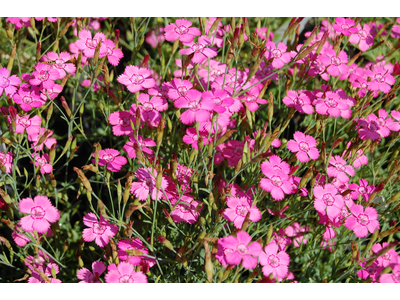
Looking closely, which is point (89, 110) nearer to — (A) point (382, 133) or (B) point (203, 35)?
(B) point (203, 35)

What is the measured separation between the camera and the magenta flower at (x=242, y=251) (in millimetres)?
1115

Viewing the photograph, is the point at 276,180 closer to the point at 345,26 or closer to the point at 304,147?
the point at 304,147

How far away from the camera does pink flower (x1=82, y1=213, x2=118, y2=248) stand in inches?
53.7

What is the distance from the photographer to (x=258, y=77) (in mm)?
1772

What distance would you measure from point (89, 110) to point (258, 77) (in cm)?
133

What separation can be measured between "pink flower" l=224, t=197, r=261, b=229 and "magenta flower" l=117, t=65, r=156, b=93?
1.95 feet

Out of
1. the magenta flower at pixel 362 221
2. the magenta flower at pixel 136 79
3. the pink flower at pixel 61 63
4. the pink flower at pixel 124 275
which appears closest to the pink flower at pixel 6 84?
the pink flower at pixel 61 63

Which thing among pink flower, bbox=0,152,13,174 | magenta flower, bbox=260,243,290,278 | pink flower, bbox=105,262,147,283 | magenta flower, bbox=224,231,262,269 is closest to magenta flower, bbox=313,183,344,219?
magenta flower, bbox=260,243,290,278

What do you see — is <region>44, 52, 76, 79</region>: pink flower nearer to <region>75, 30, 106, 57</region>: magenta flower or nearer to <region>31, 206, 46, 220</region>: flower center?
<region>75, 30, 106, 57</region>: magenta flower

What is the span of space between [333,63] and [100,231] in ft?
4.26

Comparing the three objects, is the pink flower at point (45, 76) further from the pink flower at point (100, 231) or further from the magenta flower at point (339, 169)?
the magenta flower at point (339, 169)

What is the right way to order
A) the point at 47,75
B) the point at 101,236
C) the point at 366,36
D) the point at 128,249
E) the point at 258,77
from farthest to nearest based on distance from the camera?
the point at 366,36, the point at 258,77, the point at 47,75, the point at 101,236, the point at 128,249

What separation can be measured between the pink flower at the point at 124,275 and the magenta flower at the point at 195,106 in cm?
57

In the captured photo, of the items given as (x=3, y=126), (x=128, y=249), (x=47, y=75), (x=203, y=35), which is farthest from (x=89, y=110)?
(x=128, y=249)
